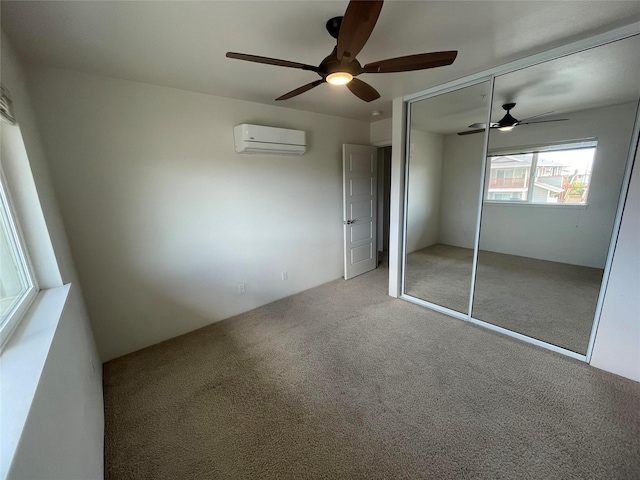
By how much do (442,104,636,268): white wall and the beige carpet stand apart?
61.9 inches

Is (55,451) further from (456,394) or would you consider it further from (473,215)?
(473,215)

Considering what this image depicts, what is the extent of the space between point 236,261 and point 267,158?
4.18 ft

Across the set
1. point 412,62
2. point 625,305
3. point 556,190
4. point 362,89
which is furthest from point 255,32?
point 556,190

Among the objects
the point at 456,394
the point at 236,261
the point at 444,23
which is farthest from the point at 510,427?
the point at 236,261

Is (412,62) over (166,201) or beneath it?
over

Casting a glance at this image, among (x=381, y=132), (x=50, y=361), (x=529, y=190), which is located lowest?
(x=50, y=361)

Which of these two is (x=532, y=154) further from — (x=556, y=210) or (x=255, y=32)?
(x=255, y=32)

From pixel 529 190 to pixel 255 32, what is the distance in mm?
3781

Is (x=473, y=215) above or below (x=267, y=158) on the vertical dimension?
below

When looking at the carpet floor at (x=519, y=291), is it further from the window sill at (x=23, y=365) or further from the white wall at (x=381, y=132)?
the window sill at (x=23, y=365)

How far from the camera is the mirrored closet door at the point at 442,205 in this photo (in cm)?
360

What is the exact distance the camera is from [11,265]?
137 centimetres

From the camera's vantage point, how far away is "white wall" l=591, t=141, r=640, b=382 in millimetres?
1854

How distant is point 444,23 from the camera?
1.57m
